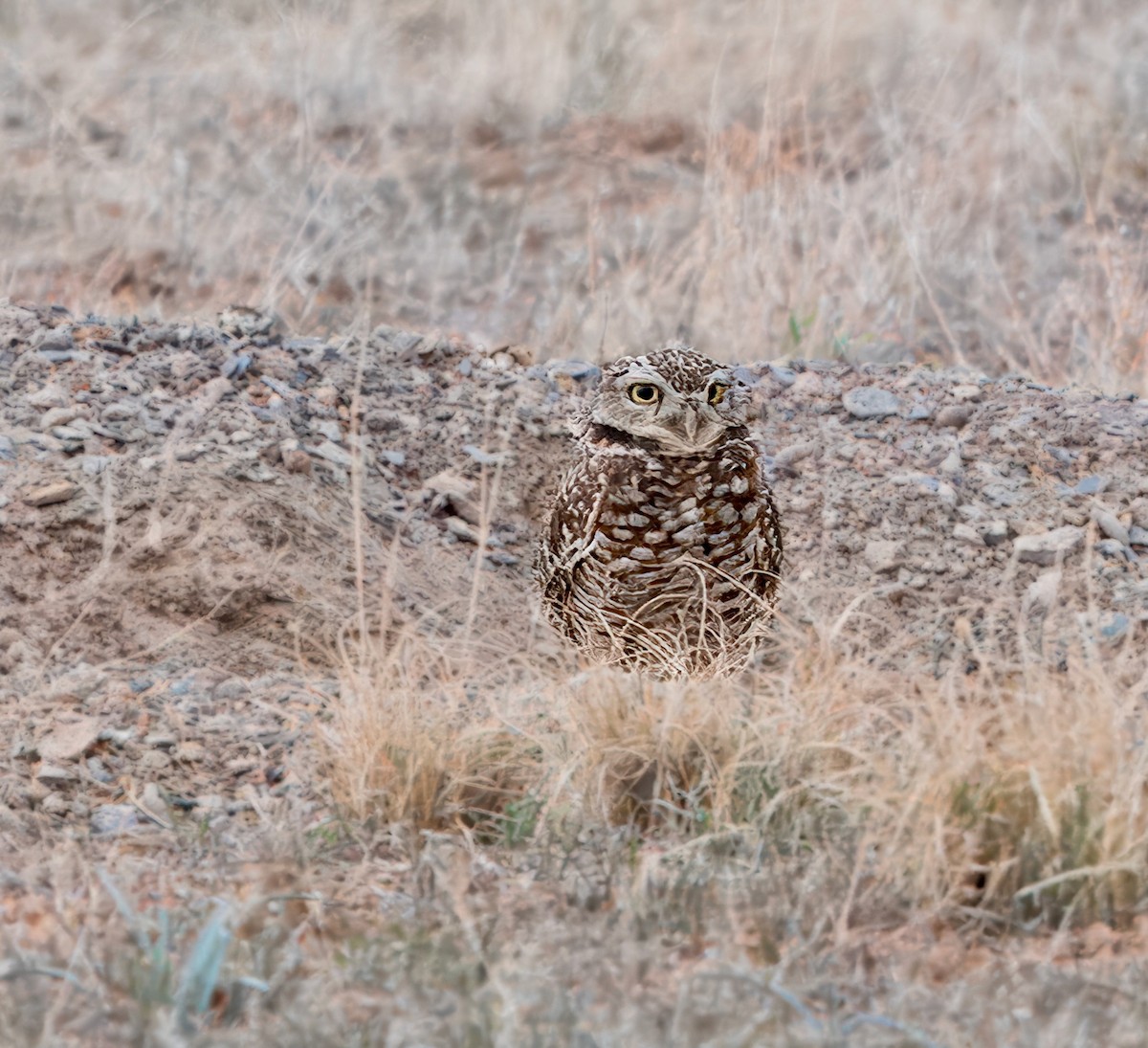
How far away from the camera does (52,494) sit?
4.15 metres

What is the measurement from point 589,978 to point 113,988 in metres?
0.71

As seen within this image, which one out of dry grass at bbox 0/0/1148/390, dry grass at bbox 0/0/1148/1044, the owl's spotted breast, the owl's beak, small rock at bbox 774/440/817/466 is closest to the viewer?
dry grass at bbox 0/0/1148/1044

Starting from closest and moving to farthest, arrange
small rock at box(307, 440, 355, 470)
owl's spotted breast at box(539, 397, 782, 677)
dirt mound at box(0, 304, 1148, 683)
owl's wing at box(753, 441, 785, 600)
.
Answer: owl's spotted breast at box(539, 397, 782, 677)
owl's wing at box(753, 441, 785, 600)
dirt mound at box(0, 304, 1148, 683)
small rock at box(307, 440, 355, 470)

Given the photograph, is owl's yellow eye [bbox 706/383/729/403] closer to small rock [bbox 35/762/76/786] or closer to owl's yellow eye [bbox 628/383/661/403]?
owl's yellow eye [bbox 628/383/661/403]

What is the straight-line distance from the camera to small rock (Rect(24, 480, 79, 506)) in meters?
4.14

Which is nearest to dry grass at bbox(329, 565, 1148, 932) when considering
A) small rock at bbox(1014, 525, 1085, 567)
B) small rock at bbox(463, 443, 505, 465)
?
small rock at bbox(1014, 525, 1085, 567)

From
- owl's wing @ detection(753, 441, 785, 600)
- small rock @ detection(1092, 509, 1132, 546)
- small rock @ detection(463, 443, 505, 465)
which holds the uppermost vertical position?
owl's wing @ detection(753, 441, 785, 600)

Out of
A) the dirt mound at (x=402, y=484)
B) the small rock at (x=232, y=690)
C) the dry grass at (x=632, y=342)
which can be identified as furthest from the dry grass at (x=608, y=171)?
the small rock at (x=232, y=690)

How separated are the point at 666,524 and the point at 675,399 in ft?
1.05

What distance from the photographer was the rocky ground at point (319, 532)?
3463 millimetres

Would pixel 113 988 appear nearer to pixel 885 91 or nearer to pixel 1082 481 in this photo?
pixel 1082 481

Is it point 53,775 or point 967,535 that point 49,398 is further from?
point 967,535

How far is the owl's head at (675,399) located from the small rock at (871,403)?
1.95 m

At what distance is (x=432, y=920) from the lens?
2.69 meters
